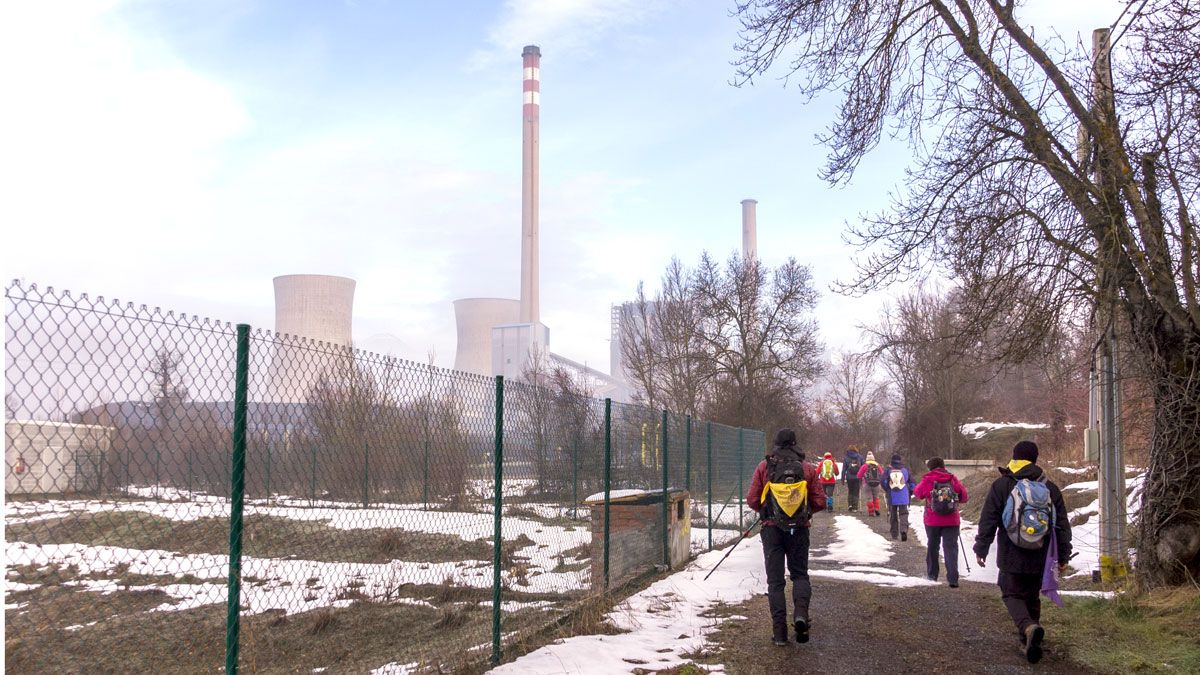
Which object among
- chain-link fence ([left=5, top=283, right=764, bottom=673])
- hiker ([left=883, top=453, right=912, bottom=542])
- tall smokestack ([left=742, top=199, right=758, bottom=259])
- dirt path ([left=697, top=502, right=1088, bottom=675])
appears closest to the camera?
chain-link fence ([left=5, top=283, right=764, bottom=673])

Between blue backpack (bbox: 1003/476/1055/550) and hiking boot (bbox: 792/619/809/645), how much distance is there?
1.64 m

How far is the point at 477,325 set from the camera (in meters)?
92.3

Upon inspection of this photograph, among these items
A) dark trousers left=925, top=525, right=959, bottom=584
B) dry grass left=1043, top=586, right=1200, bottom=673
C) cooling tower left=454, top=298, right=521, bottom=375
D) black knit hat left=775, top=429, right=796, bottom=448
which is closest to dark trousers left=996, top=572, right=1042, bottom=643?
dry grass left=1043, top=586, right=1200, bottom=673

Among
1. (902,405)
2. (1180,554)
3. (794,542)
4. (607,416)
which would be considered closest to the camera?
(794,542)

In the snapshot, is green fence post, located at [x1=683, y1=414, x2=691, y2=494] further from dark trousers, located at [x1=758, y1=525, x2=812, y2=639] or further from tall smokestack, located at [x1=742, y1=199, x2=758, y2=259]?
tall smokestack, located at [x1=742, y1=199, x2=758, y2=259]

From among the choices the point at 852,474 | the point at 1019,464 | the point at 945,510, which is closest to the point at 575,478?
the point at 1019,464

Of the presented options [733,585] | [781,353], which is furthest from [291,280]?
[733,585]

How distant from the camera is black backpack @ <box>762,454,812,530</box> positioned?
7133 mm

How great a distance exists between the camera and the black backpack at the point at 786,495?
7.13m

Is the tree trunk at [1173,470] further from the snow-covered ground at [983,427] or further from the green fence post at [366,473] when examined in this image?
the snow-covered ground at [983,427]

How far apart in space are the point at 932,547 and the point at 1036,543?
4007 mm

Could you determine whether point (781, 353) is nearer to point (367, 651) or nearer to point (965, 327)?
point (965, 327)

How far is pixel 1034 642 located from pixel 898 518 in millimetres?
9182

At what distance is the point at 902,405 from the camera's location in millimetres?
46062
